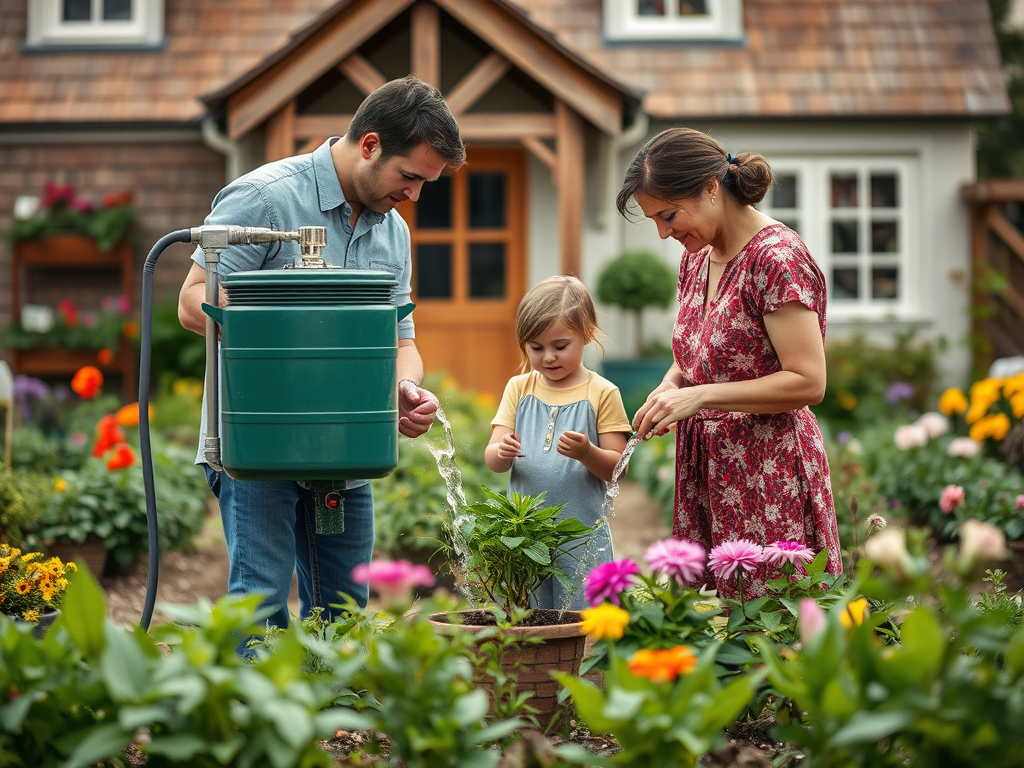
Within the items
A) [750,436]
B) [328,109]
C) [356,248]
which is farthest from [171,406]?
[750,436]

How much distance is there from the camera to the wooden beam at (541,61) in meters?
7.79

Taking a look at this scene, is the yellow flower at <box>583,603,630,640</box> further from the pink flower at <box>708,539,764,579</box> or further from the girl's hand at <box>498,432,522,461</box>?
the girl's hand at <box>498,432,522,461</box>

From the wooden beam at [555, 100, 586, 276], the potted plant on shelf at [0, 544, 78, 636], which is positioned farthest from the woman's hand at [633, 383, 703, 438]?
the wooden beam at [555, 100, 586, 276]

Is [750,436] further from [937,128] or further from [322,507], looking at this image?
[937,128]

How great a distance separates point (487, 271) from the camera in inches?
372

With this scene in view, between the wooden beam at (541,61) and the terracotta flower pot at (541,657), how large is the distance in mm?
6075

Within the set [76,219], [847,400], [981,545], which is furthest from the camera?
[76,219]

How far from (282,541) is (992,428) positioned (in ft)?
12.8

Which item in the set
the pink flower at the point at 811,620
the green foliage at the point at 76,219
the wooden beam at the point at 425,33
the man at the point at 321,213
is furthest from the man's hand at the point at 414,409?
the green foliage at the point at 76,219

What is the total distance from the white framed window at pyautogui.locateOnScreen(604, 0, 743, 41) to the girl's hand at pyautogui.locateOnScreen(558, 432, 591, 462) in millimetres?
7454

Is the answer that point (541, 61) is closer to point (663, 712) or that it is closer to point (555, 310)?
point (555, 310)

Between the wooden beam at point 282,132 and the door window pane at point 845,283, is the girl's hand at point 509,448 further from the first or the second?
the door window pane at point 845,283

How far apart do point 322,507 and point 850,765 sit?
1.22m

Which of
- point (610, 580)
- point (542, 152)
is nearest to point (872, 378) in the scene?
point (542, 152)
